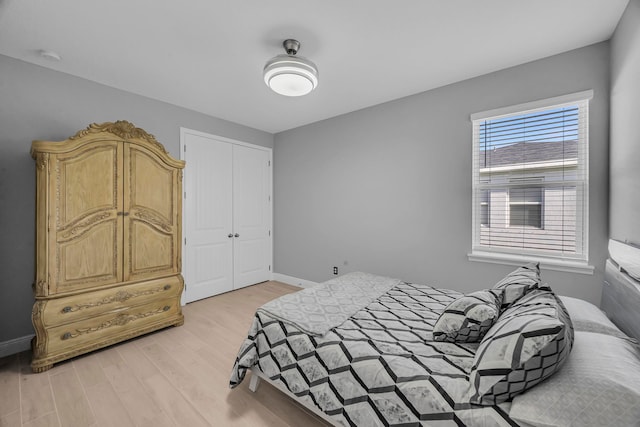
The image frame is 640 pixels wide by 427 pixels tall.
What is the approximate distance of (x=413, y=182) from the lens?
3180mm

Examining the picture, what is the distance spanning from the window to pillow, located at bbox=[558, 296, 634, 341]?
0.95 m

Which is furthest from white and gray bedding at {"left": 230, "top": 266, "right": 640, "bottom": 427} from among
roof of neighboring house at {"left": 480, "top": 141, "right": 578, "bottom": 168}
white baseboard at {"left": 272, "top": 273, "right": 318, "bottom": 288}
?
white baseboard at {"left": 272, "top": 273, "right": 318, "bottom": 288}

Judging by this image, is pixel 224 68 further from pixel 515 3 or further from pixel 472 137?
pixel 472 137

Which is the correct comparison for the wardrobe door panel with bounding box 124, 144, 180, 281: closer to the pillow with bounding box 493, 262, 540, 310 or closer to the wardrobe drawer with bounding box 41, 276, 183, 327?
the wardrobe drawer with bounding box 41, 276, 183, 327

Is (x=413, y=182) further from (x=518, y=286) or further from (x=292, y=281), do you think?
(x=292, y=281)

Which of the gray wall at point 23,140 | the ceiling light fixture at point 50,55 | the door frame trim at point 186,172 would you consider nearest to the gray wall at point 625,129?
the door frame trim at point 186,172

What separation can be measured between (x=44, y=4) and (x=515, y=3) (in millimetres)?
3208

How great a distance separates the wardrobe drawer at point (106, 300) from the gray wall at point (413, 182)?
2.09 meters

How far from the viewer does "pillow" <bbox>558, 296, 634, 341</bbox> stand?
1303mm

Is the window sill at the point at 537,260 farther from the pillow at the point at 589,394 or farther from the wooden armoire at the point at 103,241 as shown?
the wooden armoire at the point at 103,241

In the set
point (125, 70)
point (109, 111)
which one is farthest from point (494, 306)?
point (109, 111)

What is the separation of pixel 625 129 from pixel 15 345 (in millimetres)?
5298

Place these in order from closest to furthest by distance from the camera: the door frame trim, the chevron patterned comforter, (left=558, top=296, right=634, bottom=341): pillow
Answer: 1. the chevron patterned comforter
2. (left=558, top=296, right=634, bottom=341): pillow
3. the door frame trim

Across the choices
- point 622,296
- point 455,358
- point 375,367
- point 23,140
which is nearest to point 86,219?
point 23,140
